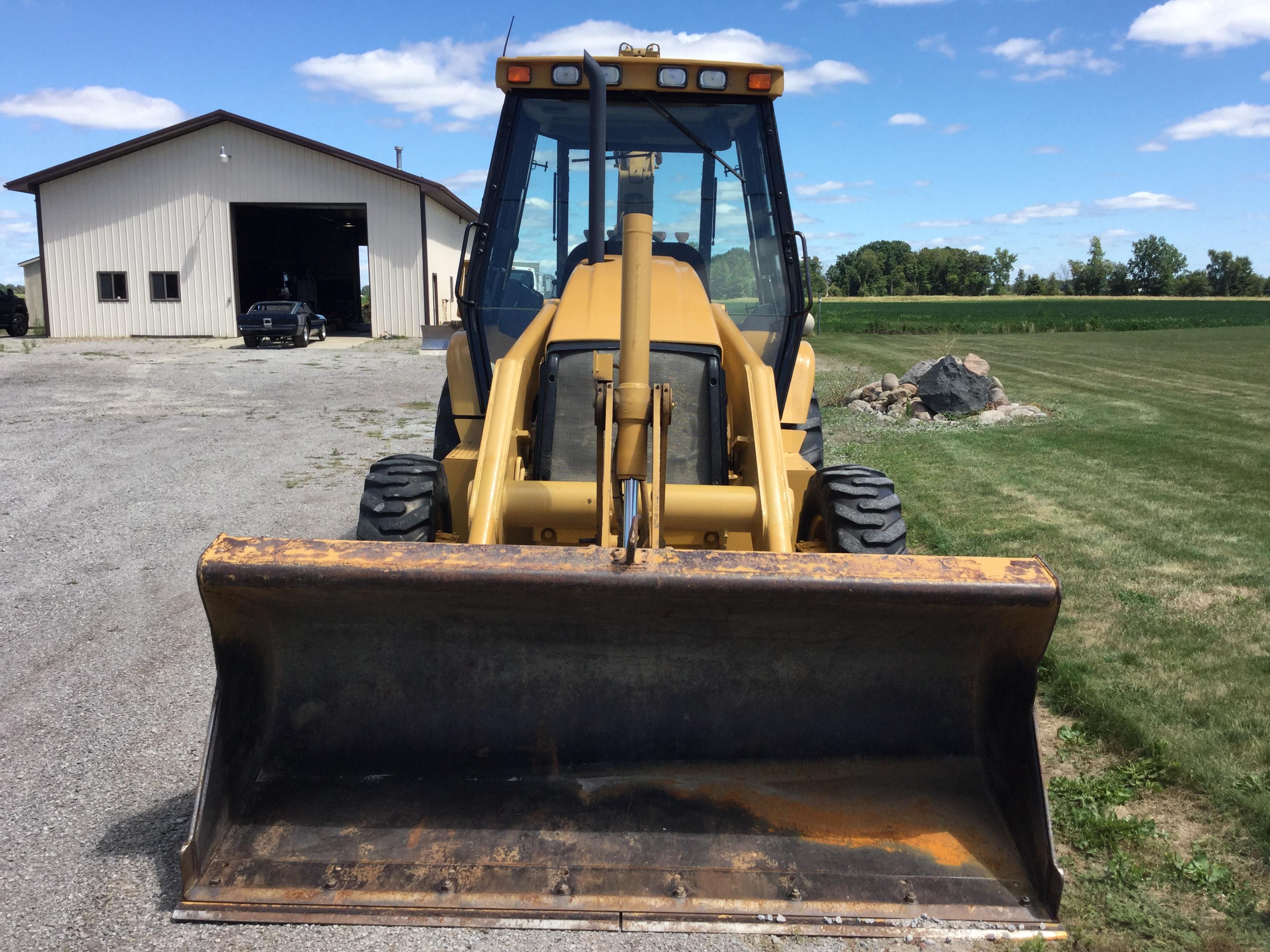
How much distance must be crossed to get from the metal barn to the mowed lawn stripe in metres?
19.1

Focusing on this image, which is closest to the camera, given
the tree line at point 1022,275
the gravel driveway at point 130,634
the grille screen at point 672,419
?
the gravel driveway at point 130,634

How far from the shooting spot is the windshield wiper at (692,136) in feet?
14.6

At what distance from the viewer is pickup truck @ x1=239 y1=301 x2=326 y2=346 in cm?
2617

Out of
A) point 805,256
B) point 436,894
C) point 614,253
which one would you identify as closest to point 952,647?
point 436,894

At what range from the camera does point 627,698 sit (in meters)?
3.27

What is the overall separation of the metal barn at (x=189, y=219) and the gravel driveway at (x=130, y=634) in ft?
49.9

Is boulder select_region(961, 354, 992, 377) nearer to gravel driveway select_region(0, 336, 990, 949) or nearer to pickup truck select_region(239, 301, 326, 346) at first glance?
gravel driveway select_region(0, 336, 990, 949)

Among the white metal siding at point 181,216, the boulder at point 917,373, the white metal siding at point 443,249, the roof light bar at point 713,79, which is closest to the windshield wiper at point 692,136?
the roof light bar at point 713,79

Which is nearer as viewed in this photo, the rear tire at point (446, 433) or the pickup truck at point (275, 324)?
the rear tire at point (446, 433)

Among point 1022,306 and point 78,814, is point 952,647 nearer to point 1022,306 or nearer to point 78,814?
point 78,814

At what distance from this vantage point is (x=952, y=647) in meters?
3.24

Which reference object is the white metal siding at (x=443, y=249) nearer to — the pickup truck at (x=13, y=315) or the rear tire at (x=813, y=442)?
the pickup truck at (x=13, y=315)

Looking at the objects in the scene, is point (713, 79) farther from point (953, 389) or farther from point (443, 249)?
point (443, 249)

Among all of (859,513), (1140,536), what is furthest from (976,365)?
(859,513)
